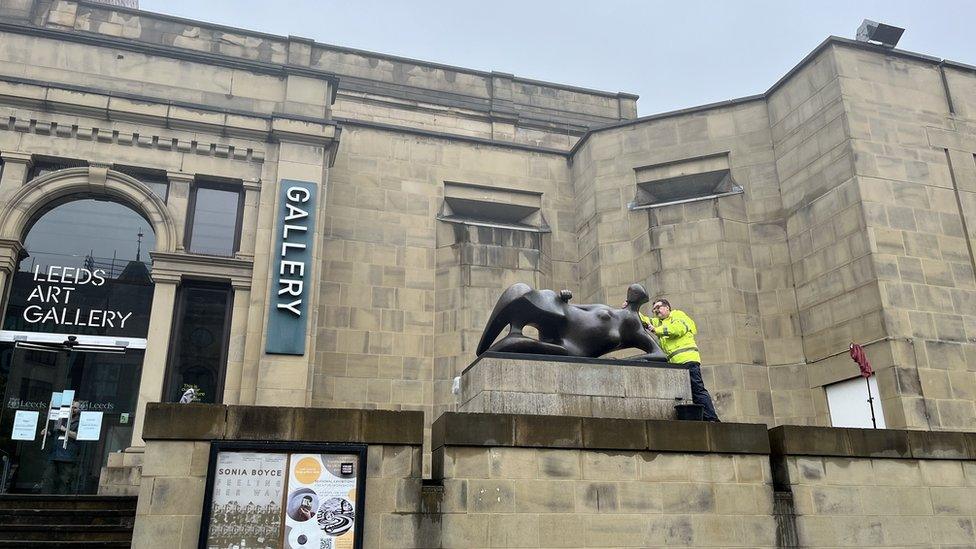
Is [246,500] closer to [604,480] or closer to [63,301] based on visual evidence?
[604,480]

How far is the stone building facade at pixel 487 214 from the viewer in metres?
16.9

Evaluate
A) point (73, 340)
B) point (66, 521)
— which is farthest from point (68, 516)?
point (73, 340)

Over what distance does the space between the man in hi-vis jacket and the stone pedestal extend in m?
0.36

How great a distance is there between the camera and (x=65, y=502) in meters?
12.0

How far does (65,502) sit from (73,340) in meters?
5.61

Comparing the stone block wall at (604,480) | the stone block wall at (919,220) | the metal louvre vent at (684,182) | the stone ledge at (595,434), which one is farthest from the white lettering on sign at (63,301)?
the stone block wall at (919,220)

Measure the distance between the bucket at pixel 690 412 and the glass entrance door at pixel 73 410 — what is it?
39.8ft

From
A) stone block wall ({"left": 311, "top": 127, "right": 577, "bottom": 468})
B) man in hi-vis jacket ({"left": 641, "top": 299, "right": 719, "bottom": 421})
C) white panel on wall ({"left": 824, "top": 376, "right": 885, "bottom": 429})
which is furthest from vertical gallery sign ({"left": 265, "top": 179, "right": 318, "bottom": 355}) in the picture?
white panel on wall ({"left": 824, "top": 376, "right": 885, "bottom": 429})

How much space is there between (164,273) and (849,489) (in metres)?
14.7

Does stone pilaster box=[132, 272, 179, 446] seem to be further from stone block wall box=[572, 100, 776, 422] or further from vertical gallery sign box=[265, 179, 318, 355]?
stone block wall box=[572, 100, 776, 422]

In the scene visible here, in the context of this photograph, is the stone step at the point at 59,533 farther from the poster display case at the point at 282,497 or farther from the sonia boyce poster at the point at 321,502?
the sonia boyce poster at the point at 321,502

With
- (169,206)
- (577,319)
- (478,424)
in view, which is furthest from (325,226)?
(478,424)

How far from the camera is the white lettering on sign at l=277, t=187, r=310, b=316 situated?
57.4ft

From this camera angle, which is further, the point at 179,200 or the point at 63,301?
the point at 179,200
